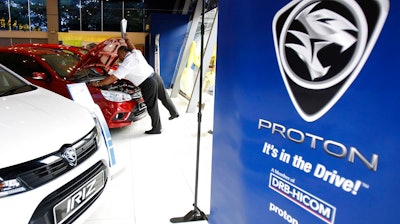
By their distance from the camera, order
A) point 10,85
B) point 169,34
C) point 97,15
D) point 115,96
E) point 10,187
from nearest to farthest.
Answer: point 10,187 → point 10,85 → point 115,96 → point 169,34 → point 97,15

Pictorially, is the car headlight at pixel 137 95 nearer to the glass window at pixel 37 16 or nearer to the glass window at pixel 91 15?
the glass window at pixel 91 15

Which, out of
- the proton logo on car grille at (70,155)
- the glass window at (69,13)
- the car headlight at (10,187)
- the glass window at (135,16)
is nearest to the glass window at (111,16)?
the glass window at (135,16)

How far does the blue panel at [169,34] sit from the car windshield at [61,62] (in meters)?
4.70

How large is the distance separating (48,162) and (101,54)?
3.16 m

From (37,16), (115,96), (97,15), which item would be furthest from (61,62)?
(37,16)

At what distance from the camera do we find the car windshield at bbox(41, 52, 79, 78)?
4260 millimetres

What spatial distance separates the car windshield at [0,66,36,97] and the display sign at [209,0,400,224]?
1.67 metres

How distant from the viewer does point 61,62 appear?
4.57 meters

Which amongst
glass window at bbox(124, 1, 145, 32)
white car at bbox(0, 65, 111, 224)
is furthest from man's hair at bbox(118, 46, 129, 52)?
glass window at bbox(124, 1, 145, 32)

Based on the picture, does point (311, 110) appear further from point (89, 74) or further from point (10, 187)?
point (89, 74)

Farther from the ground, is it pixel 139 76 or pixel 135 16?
pixel 135 16

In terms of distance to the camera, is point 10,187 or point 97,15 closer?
point 10,187

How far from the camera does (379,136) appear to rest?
0.92 meters

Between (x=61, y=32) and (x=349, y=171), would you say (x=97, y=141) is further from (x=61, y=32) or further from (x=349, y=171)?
(x=61, y=32)
